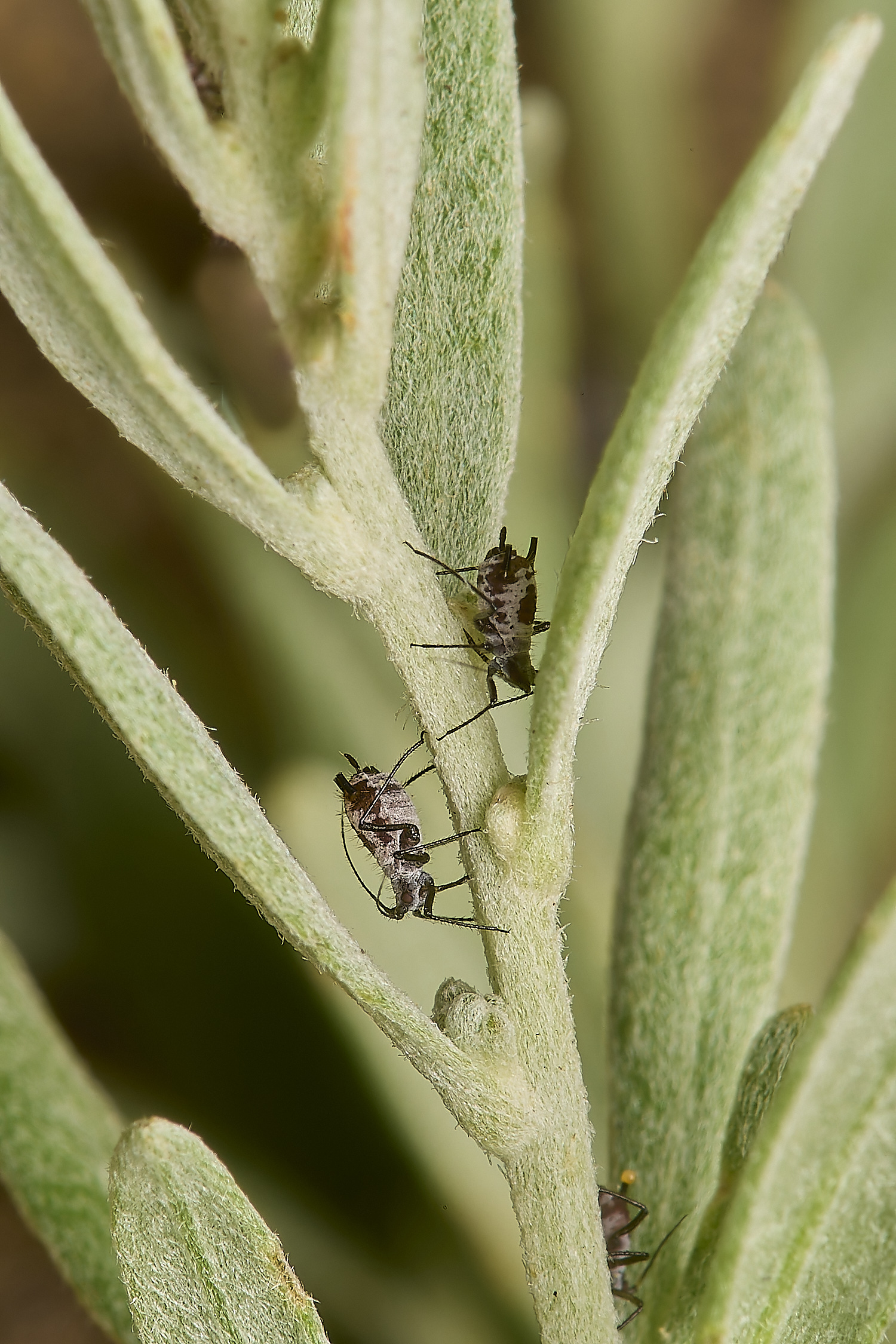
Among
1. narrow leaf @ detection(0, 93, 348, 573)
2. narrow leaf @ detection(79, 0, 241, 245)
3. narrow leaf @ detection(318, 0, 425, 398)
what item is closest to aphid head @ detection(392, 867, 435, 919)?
narrow leaf @ detection(0, 93, 348, 573)

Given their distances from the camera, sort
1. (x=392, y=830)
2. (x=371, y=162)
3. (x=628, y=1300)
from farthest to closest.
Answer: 1. (x=392, y=830)
2. (x=628, y=1300)
3. (x=371, y=162)

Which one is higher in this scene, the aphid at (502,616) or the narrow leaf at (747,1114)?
the aphid at (502,616)

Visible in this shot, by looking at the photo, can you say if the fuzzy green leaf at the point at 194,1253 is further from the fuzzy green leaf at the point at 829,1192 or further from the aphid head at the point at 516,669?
the aphid head at the point at 516,669

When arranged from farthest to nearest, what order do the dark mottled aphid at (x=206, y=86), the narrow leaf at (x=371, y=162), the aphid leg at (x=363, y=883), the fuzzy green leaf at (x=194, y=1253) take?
1. the aphid leg at (x=363, y=883)
2. the fuzzy green leaf at (x=194, y=1253)
3. the dark mottled aphid at (x=206, y=86)
4. the narrow leaf at (x=371, y=162)


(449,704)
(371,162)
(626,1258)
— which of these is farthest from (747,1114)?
(371,162)

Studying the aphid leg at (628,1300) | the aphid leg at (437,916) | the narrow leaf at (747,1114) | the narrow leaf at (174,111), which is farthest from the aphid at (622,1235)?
the narrow leaf at (174,111)

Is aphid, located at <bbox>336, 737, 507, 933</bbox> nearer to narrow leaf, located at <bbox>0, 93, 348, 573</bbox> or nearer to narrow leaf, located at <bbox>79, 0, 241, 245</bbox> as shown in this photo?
narrow leaf, located at <bbox>0, 93, 348, 573</bbox>

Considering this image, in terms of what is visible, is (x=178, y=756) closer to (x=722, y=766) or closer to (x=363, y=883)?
(x=722, y=766)
